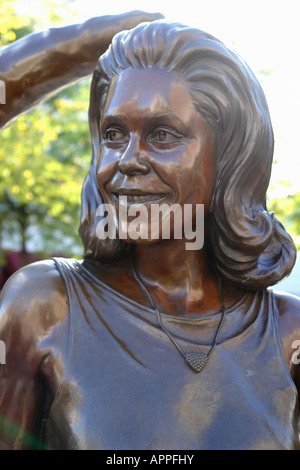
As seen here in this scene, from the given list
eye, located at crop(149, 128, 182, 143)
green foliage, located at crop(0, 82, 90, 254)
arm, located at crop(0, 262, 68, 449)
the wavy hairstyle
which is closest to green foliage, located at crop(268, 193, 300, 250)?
green foliage, located at crop(0, 82, 90, 254)

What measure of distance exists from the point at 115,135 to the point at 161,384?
0.83 m

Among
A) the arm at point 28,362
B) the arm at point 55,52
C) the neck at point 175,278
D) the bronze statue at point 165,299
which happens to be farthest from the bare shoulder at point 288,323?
the arm at point 55,52

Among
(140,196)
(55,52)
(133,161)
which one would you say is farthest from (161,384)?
(55,52)

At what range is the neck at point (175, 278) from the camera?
2.36 m

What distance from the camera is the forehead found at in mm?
2162

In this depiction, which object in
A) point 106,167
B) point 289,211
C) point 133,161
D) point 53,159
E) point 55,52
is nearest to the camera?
point 133,161

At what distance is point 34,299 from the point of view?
2223 mm

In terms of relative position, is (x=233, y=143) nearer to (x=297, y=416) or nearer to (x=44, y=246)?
(x=297, y=416)

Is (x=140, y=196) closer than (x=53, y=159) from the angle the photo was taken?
Yes

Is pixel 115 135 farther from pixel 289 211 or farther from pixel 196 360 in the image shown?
pixel 289 211

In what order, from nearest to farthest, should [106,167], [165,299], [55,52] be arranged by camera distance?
[106,167], [165,299], [55,52]

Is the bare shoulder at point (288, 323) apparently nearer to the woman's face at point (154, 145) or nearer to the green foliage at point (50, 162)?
the woman's face at point (154, 145)

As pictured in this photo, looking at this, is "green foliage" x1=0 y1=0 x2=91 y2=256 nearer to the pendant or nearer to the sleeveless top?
the sleeveless top
